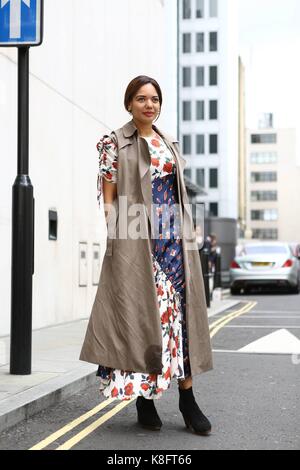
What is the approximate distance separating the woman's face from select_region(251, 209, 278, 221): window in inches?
4814

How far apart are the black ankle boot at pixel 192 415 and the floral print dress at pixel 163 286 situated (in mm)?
146

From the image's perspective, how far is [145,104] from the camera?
459 centimetres

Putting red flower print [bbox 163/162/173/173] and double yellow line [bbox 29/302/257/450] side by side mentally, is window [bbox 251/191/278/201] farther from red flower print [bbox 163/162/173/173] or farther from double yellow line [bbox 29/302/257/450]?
red flower print [bbox 163/162/173/173]

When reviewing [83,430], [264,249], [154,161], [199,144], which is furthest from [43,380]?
[199,144]

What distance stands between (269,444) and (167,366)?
2.25 ft

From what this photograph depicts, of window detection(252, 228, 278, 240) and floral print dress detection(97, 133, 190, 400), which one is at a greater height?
window detection(252, 228, 278, 240)

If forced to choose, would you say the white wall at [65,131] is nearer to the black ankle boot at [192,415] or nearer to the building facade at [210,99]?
the black ankle boot at [192,415]

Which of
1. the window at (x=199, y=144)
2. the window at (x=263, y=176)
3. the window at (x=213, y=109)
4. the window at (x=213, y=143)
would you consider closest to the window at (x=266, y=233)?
the window at (x=263, y=176)

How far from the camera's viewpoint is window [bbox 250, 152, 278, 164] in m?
127

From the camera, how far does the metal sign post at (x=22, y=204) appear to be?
238 inches

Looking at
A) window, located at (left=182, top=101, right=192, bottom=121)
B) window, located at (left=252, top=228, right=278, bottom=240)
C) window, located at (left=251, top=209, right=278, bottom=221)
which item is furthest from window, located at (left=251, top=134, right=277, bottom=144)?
window, located at (left=182, top=101, right=192, bottom=121)

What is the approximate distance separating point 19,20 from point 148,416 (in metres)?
3.35

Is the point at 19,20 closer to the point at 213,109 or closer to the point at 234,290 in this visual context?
the point at 234,290
